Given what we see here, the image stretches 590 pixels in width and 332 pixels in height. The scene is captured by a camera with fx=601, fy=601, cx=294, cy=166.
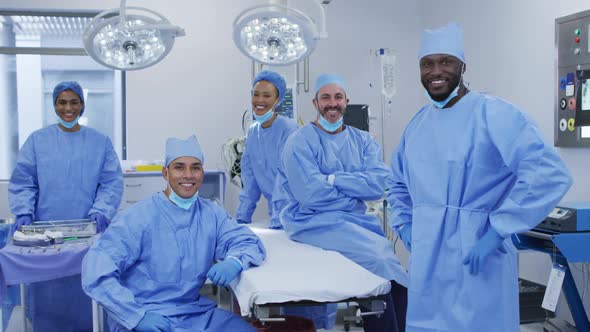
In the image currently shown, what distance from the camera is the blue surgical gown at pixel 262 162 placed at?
3.94 m

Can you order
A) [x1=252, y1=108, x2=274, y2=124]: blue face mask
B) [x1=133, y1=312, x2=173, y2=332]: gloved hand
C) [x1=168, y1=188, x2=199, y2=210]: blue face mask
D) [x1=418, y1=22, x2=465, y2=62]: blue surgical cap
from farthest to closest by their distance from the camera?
[x1=252, y1=108, x2=274, y2=124]: blue face mask, [x1=168, y1=188, x2=199, y2=210]: blue face mask, [x1=133, y1=312, x2=173, y2=332]: gloved hand, [x1=418, y1=22, x2=465, y2=62]: blue surgical cap

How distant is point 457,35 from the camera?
85.6 inches

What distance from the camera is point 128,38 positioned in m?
2.77

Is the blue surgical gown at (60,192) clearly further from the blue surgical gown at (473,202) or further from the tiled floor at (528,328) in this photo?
the blue surgical gown at (473,202)

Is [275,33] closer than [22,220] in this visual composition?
Yes

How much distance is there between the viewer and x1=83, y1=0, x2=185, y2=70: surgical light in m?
2.71

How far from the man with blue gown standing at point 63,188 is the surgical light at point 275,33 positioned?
144 centimetres

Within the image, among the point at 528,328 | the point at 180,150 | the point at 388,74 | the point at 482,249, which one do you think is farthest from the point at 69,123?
the point at 528,328

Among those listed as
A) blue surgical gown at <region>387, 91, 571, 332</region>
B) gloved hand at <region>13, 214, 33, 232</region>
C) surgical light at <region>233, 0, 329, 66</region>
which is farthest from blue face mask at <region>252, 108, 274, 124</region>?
blue surgical gown at <region>387, 91, 571, 332</region>

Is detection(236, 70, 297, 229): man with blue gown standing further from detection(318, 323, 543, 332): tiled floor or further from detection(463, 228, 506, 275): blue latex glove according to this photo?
detection(463, 228, 506, 275): blue latex glove

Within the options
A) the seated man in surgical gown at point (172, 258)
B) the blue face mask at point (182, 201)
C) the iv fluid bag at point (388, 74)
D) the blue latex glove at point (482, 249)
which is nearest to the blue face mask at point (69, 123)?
the seated man in surgical gown at point (172, 258)

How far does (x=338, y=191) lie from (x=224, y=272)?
1020 millimetres

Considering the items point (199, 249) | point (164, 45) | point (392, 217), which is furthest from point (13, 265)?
point (392, 217)

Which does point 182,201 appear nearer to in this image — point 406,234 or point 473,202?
point 406,234
